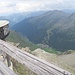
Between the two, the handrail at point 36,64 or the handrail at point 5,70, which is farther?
the handrail at point 5,70

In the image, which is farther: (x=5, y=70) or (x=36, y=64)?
(x=5, y=70)

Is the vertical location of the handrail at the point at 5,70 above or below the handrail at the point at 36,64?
below

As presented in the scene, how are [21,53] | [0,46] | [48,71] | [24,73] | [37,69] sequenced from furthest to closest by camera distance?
1. [24,73]
2. [0,46]
3. [21,53]
4. [37,69]
5. [48,71]

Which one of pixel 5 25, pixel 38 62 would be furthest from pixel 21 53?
pixel 5 25

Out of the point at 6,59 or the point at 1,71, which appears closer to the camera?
the point at 1,71

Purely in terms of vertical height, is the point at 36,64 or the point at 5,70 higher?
the point at 36,64

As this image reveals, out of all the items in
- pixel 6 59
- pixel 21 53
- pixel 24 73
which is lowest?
pixel 24 73

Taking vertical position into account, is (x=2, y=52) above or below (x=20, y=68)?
above

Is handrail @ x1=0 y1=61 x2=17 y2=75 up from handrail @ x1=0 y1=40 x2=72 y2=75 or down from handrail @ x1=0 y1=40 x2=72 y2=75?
down

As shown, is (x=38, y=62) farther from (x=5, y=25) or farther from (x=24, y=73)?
(x=24, y=73)

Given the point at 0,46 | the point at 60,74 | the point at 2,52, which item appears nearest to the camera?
the point at 60,74

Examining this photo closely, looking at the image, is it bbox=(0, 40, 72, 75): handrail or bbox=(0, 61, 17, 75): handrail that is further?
bbox=(0, 61, 17, 75): handrail
